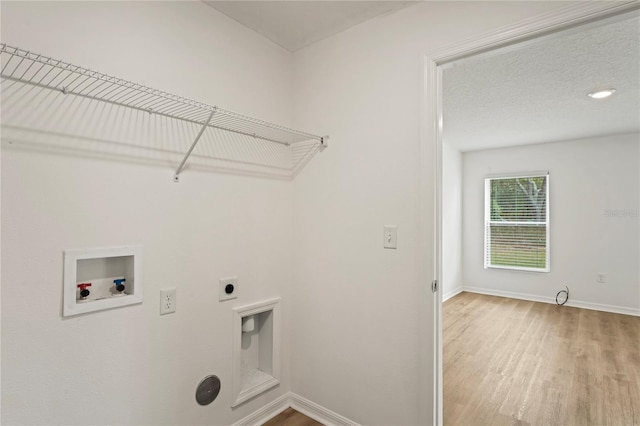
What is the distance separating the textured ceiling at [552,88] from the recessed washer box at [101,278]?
1847 mm

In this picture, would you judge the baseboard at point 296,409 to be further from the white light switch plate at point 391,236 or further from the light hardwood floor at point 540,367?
the white light switch plate at point 391,236

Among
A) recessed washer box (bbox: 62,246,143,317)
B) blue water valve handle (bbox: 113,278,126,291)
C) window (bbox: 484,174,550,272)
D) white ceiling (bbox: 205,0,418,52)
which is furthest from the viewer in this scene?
window (bbox: 484,174,550,272)

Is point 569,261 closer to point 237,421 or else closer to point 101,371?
point 237,421

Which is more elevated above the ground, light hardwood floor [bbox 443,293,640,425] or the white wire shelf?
the white wire shelf

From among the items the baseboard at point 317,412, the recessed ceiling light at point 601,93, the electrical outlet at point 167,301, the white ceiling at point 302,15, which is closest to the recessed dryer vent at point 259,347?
the baseboard at point 317,412

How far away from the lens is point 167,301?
5.16ft

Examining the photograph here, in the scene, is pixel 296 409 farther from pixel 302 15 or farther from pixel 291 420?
pixel 302 15

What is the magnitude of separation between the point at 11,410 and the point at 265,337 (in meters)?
1.23

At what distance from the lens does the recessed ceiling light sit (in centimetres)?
292

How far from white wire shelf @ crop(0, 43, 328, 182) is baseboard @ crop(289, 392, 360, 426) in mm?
1497

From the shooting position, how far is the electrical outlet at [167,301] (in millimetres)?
1559

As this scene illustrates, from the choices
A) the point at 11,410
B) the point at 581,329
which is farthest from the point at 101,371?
the point at 581,329

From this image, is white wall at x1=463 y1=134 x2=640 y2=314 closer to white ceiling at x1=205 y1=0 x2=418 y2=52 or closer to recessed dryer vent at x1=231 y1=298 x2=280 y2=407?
white ceiling at x1=205 y1=0 x2=418 y2=52

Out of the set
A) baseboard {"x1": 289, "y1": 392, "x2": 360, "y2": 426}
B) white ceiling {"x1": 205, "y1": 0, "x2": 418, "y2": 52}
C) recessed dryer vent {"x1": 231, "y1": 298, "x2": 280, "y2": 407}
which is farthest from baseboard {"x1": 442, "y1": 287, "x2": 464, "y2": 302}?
white ceiling {"x1": 205, "y1": 0, "x2": 418, "y2": 52}
